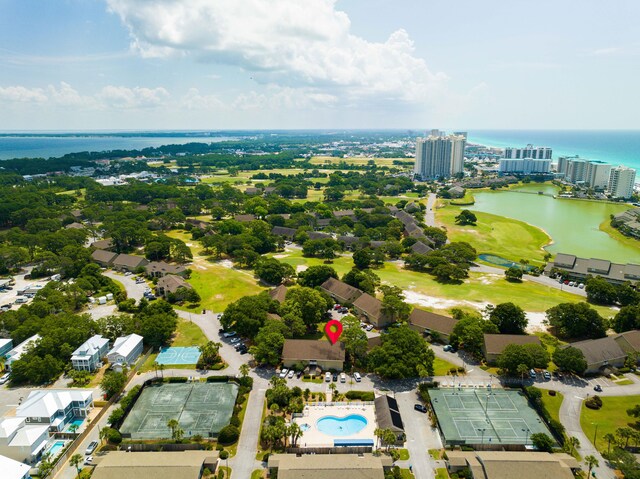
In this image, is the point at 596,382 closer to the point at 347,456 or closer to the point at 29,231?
the point at 347,456

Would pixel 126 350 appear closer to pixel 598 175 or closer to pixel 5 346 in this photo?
pixel 5 346

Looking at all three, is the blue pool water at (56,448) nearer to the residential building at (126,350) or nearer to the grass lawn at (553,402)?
the residential building at (126,350)

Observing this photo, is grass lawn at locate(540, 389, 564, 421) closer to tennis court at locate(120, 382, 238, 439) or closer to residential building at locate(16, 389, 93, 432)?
tennis court at locate(120, 382, 238, 439)

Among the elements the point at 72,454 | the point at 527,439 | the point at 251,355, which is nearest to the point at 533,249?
the point at 527,439

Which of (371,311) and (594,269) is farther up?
(594,269)

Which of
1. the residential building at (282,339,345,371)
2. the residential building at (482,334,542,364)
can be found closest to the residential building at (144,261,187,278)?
the residential building at (282,339,345,371)

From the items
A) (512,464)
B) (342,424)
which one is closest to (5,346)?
(342,424)

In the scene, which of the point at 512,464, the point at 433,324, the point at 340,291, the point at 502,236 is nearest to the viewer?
the point at 512,464

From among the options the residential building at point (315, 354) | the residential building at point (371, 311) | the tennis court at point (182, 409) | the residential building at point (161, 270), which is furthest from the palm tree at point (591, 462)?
the residential building at point (161, 270)
